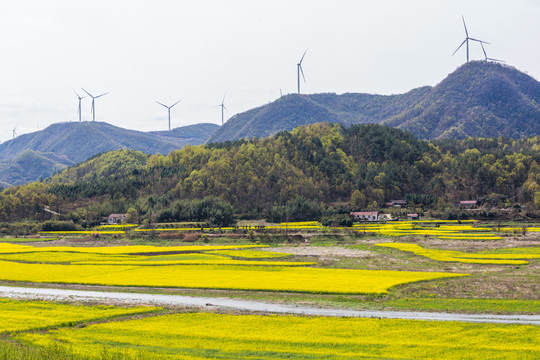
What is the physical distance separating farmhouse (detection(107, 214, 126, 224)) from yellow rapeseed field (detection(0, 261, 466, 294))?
67.1 metres

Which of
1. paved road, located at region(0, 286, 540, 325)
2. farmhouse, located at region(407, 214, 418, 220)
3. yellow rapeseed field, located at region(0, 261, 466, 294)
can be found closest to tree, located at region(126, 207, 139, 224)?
yellow rapeseed field, located at region(0, 261, 466, 294)

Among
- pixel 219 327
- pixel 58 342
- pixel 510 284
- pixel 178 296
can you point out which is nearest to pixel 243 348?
pixel 219 327

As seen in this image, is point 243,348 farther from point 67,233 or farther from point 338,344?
point 67,233

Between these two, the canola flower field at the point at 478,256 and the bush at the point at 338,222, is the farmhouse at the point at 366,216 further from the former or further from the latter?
the canola flower field at the point at 478,256

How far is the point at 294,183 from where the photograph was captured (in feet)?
502

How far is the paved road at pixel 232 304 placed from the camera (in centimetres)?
3538

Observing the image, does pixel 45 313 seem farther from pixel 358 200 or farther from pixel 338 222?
pixel 358 200

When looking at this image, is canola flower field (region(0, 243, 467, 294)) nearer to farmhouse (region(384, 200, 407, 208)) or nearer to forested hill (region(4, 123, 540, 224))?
forested hill (region(4, 123, 540, 224))

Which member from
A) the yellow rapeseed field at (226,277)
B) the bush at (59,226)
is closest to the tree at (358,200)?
the bush at (59,226)

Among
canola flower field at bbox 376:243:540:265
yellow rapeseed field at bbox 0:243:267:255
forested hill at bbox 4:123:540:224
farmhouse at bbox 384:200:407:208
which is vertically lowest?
canola flower field at bbox 376:243:540:265

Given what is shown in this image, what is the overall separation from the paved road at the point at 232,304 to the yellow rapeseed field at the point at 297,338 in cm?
245

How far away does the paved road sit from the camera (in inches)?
1393

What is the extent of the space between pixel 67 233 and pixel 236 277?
73.6m

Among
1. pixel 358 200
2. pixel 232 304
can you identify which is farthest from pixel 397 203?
pixel 232 304
